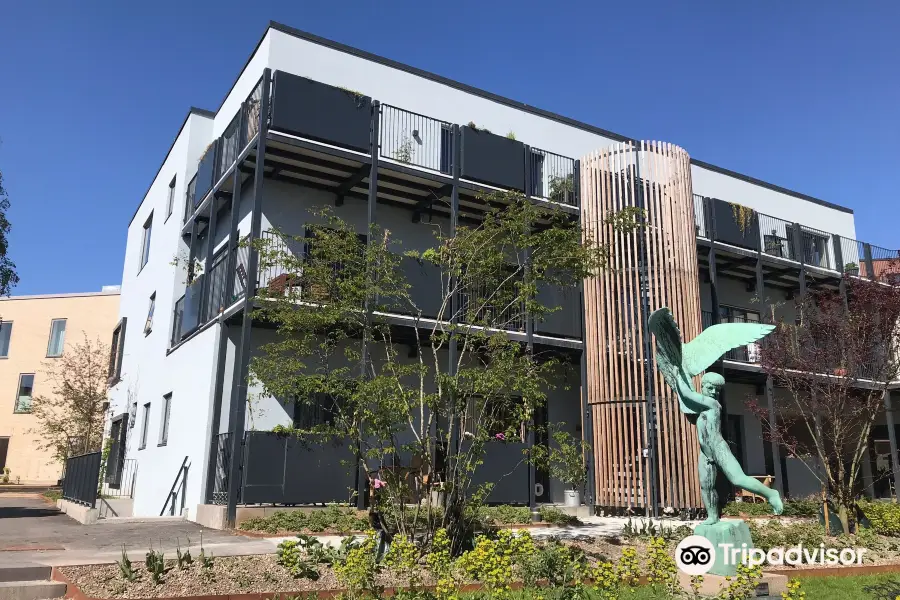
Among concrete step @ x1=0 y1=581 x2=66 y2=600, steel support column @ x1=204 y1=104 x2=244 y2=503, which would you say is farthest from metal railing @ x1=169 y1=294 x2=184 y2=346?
concrete step @ x1=0 y1=581 x2=66 y2=600

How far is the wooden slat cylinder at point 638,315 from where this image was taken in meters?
14.1

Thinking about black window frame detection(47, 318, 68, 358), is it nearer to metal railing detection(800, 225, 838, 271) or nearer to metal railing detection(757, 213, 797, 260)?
metal railing detection(757, 213, 797, 260)

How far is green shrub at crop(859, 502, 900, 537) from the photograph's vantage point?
1159cm

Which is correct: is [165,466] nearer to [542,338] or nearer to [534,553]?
[542,338]

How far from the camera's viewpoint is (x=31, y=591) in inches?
263

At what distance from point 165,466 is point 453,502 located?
939 centimetres

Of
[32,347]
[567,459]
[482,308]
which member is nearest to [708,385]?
[567,459]

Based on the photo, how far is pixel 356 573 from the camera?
5727 mm

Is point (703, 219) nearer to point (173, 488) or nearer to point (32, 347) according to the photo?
point (173, 488)

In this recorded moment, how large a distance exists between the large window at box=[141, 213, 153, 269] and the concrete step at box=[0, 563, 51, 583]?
52.4ft

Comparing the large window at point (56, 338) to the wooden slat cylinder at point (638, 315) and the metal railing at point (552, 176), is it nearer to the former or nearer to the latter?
the metal railing at point (552, 176)

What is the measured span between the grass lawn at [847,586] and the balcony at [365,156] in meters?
7.81

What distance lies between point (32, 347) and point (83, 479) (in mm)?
23730

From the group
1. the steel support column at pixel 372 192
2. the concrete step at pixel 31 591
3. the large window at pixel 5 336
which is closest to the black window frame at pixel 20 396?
the large window at pixel 5 336
